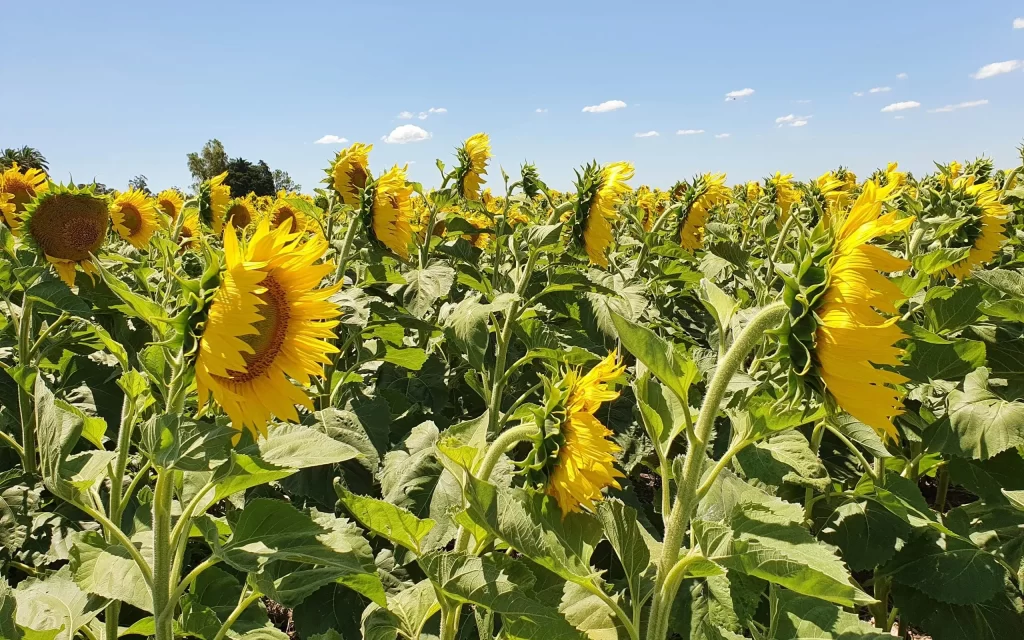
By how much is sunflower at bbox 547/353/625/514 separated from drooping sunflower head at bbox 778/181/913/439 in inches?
15.0

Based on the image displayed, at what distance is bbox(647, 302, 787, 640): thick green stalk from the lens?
1221 mm

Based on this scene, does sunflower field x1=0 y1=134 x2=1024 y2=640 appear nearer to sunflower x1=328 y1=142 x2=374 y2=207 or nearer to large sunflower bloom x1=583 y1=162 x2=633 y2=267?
large sunflower bloom x1=583 y1=162 x2=633 y2=267

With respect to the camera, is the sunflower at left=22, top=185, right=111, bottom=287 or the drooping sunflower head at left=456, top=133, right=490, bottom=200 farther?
the drooping sunflower head at left=456, top=133, right=490, bottom=200

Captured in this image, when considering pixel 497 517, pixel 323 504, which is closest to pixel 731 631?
pixel 497 517

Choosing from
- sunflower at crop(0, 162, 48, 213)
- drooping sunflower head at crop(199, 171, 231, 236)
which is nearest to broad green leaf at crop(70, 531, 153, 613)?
sunflower at crop(0, 162, 48, 213)

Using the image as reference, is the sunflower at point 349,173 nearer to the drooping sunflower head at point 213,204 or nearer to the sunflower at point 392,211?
the sunflower at point 392,211

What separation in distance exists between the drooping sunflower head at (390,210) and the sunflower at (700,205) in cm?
216

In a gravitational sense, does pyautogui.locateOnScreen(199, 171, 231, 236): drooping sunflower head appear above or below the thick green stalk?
above

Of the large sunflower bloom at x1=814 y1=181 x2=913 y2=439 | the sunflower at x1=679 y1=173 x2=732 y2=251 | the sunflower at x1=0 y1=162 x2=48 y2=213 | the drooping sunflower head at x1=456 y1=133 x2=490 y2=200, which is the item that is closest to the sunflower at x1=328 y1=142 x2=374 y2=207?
the drooping sunflower head at x1=456 y1=133 x2=490 y2=200

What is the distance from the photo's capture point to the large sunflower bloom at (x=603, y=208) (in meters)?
3.49

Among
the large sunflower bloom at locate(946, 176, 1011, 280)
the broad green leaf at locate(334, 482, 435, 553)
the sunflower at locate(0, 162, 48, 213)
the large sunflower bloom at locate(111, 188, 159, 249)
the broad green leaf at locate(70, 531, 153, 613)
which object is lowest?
the broad green leaf at locate(70, 531, 153, 613)

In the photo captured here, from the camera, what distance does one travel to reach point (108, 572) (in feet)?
4.55

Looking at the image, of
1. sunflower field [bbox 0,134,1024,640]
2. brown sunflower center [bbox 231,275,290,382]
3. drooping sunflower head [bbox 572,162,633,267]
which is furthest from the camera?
drooping sunflower head [bbox 572,162,633,267]

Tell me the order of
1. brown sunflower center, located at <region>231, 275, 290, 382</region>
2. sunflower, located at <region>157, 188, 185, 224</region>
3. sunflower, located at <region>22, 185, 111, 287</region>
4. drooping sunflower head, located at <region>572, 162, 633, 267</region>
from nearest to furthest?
brown sunflower center, located at <region>231, 275, 290, 382</region>
sunflower, located at <region>22, 185, 111, 287</region>
drooping sunflower head, located at <region>572, 162, 633, 267</region>
sunflower, located at <region>157, 188, 185, 224</region>
